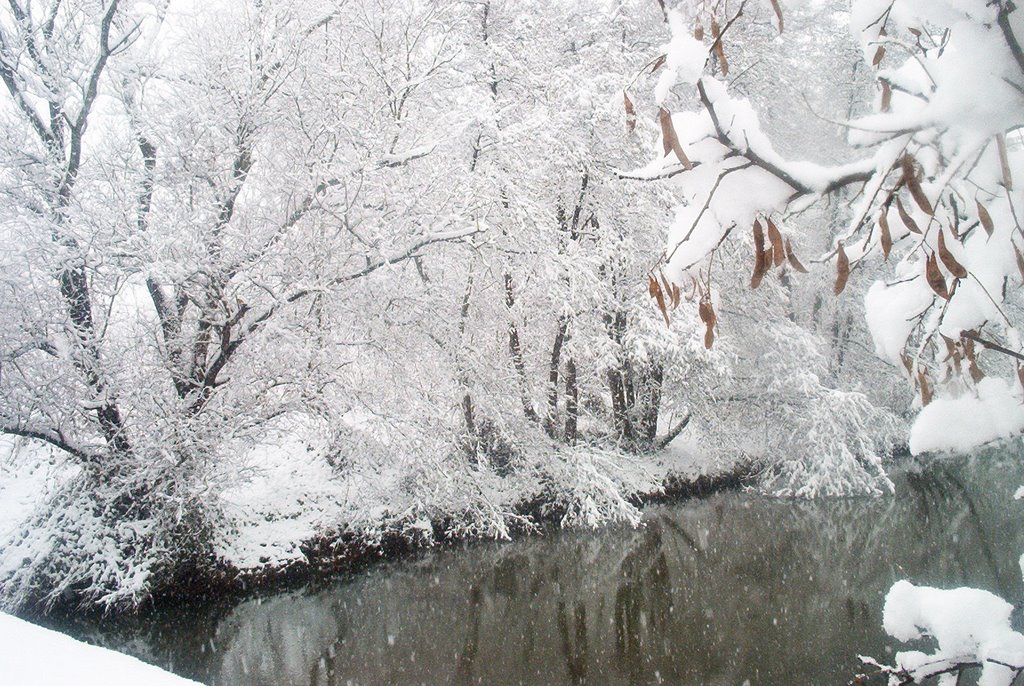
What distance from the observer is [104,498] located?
9.63m

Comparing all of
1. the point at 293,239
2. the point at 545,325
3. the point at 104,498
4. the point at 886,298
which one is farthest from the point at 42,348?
the point at 886,298

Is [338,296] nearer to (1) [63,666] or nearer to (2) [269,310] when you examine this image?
(2) [269,310]

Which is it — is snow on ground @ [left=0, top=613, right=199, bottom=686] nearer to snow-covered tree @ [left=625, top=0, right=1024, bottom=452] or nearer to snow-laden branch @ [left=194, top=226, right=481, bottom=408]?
snow-covered tree @ [left=625, top=0, right=1024, bottom=452]

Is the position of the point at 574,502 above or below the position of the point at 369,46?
below

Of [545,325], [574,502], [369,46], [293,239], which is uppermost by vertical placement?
[369,46]

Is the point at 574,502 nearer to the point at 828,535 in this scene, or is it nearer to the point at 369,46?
the point at 828,535

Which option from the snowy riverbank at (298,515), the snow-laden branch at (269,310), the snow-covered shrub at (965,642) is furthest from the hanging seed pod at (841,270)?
the snowy riverbank at (298,515)

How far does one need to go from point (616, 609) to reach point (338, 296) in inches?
263

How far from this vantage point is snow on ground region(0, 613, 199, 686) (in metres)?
2.60

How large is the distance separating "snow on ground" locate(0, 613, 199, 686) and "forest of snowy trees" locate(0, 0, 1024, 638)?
19.8ft

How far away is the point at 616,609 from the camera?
29.5 ft

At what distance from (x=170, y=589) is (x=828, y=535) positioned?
431 inches

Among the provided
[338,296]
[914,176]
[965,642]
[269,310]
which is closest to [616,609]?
[338,296]

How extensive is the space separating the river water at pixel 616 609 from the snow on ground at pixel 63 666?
5.10 m
